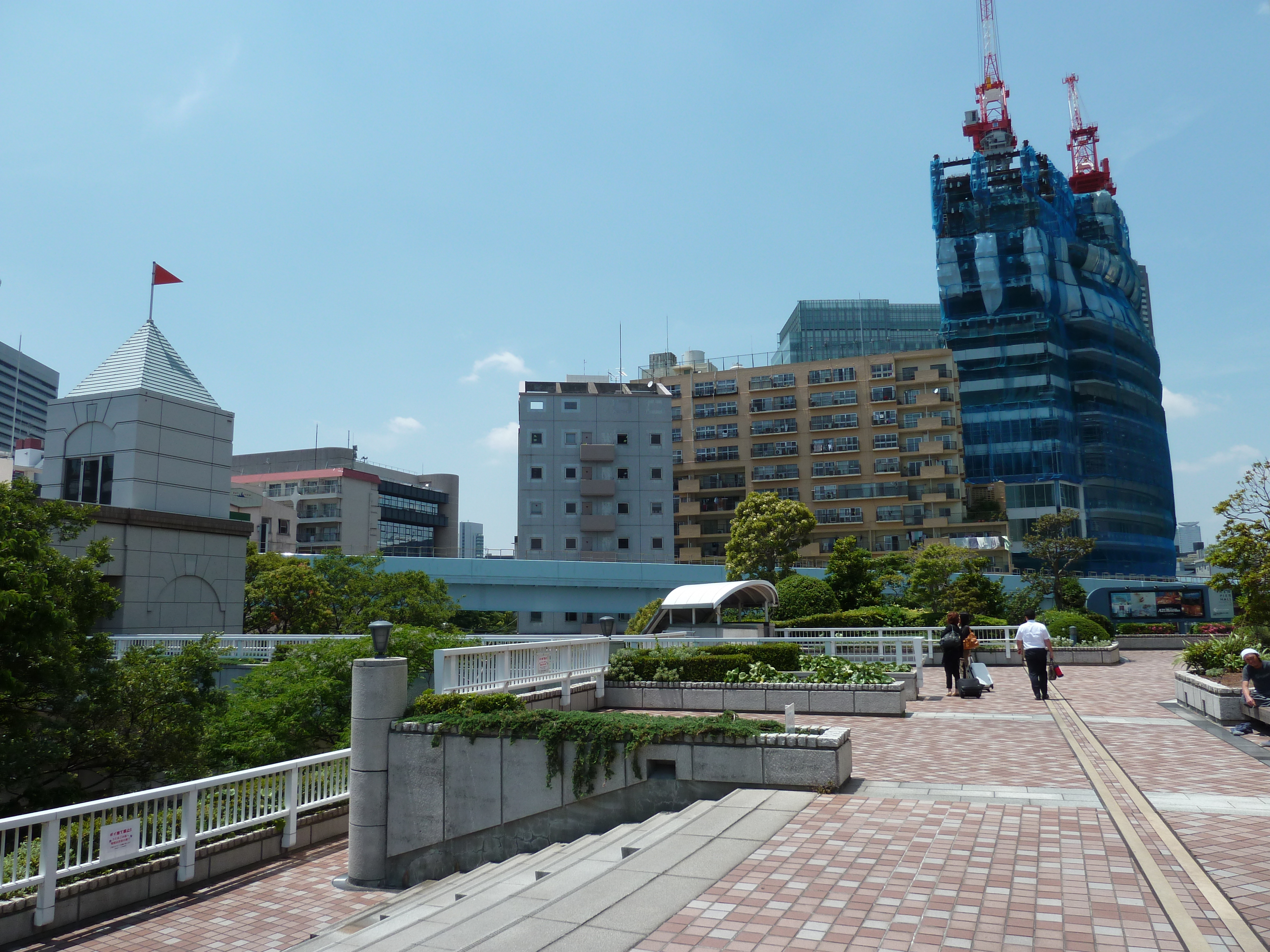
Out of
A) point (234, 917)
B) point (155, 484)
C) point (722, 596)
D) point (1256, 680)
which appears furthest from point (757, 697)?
point (155, 484)

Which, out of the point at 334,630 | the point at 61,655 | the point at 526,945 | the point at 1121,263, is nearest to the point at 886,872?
the point at 526,945

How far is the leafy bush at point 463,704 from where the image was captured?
11906 mm

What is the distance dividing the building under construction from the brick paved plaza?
72961 mm

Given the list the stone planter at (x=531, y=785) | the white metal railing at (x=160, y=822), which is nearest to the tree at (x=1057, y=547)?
the stone planter at (x=531, y=785)

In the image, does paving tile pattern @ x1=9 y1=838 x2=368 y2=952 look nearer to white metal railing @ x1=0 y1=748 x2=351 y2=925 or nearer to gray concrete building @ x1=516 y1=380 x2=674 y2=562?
white metal railing @ x1=0 y1=748 x2=351 y2=925

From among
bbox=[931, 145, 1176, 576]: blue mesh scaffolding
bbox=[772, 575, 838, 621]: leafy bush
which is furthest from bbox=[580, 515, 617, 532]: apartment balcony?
bbox=[772, 575, 838, 621]: leafy bush

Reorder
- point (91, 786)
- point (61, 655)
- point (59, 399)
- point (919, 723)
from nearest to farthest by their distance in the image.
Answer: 1. point (61, 655)
2. point (919, 723)
3. point (91, 786)
4. point (59, 399)

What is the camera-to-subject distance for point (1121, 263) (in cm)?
9538

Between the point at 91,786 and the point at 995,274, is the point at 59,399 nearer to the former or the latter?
A: the point at 91,786

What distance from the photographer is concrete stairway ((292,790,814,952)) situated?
Result: 5691 mm

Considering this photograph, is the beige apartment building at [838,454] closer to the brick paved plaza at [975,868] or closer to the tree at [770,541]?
the tree at [770,541]

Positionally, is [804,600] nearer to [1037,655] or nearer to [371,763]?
[1037,655]

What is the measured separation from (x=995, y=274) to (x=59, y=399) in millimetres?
80209

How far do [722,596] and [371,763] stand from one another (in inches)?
698
